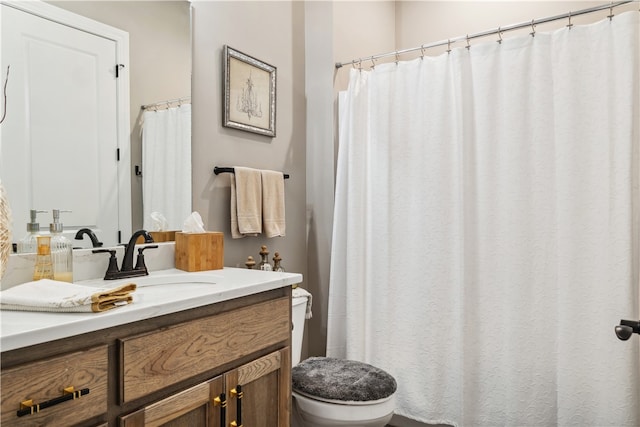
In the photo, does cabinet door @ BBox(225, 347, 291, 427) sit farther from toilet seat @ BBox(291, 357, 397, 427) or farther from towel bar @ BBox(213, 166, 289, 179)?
towel bar @ BBox(213, 166, 289, 179)

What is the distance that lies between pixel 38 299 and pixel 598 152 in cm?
197

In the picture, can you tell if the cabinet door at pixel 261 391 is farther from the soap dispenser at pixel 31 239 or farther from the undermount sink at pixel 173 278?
the soap dispenser at pixel 31 239

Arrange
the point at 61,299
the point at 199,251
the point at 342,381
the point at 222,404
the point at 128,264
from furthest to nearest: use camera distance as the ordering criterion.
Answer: the point at 342,381, the point at 199,251, the point at 128,264, the point at 222,404, the point at 61,299

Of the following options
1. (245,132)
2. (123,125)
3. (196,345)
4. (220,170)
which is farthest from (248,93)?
(196,345)

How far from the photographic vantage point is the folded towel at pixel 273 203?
2.05 meters

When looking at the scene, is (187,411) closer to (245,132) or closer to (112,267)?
(112,267)

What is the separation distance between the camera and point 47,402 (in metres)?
0.84

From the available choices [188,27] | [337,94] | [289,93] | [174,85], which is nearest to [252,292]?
[174,85]

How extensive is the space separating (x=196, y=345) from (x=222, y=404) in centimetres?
20

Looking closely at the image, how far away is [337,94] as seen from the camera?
251 centimetres

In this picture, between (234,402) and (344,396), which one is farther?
(344,396)

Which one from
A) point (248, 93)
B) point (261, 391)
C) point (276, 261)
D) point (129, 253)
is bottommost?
point (261, 391)

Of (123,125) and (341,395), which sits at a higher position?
(123,125)

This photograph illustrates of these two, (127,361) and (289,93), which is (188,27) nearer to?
(289,93)
